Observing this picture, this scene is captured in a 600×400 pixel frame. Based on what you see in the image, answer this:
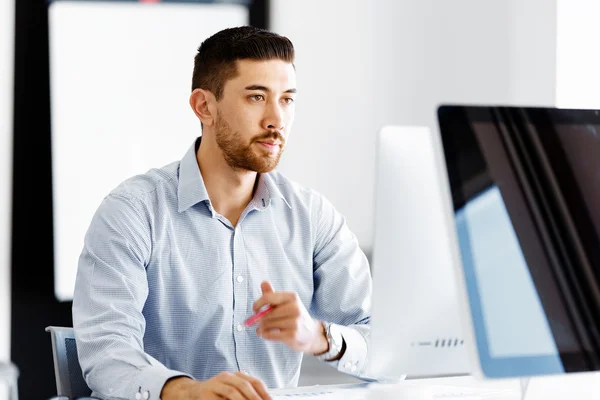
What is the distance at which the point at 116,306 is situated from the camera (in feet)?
4.91

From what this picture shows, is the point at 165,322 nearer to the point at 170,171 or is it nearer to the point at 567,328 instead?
the point at 170,171

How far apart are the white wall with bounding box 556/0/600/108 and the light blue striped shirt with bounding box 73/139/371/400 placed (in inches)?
65.6

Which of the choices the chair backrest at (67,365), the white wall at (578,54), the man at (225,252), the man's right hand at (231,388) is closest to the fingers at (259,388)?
the man's right hand at (231,388)

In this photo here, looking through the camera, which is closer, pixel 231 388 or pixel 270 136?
pixel 231 388

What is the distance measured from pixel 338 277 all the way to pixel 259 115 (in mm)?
424

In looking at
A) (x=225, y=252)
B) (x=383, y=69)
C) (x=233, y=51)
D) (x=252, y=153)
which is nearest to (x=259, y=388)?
(x=225, y=252)


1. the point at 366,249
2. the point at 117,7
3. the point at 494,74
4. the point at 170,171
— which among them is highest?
the point at 117,7

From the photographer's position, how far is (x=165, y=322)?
1.68 meters

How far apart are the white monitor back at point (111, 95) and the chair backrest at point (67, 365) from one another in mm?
1288

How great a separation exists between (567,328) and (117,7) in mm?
2229

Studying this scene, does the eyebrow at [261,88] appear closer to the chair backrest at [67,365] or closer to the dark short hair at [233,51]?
the dark short hair at [233,51]

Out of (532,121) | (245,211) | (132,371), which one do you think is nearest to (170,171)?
(245,211)

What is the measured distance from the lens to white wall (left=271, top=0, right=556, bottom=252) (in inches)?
117

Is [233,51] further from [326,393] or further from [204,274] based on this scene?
[326,393]
